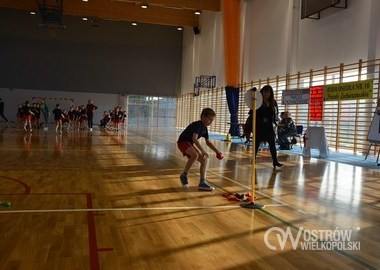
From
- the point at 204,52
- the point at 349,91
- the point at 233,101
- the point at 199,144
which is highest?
the point at 204,52

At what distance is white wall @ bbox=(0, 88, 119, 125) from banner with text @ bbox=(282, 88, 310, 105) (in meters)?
19.1

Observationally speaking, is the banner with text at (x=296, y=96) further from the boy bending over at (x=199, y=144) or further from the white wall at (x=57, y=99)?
the white wall at (x=57, y=99)

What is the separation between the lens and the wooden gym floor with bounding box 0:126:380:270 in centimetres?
309

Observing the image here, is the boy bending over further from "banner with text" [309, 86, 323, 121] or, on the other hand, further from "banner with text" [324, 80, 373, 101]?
"banner with text" [309, 86, 323, 121]

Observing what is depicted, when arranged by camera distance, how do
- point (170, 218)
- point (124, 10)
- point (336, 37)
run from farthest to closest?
point (124, 10), point (336, 37), point (170, 218)

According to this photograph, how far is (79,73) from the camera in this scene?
102 feet

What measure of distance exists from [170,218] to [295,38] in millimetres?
13150

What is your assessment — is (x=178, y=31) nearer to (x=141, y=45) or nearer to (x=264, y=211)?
(x=141, y=45)

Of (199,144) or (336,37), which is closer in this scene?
(199,144)

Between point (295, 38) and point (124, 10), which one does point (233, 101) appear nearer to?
point (295, 38)

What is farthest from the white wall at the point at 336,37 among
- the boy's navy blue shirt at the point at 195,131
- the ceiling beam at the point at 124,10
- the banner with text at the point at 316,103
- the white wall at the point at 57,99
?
the white wall at the point at 57,99

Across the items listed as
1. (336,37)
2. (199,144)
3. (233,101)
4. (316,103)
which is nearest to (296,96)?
(316,103)

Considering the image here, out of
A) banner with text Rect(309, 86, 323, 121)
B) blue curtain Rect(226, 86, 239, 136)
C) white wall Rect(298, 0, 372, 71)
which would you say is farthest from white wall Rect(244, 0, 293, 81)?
banner with text Rect(309, 86, 323, 121)

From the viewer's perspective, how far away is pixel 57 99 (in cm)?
3088
